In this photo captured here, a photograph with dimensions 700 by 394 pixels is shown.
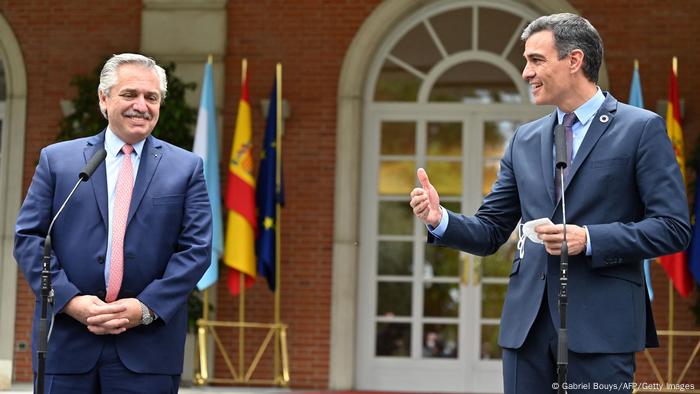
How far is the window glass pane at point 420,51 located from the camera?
9.20 metres

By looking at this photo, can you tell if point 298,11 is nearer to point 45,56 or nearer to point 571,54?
point 45,56

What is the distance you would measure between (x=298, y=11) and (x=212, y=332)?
261cm

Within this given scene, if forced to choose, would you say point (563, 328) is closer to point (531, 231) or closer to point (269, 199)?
point (531, 231)

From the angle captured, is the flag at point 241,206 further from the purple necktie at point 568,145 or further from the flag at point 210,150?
the purple necktie at point 568,145

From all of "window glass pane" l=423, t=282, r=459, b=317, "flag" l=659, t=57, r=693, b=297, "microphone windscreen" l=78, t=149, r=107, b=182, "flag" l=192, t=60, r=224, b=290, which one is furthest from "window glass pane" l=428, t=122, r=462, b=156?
"microphone windscreen" l=78, t=149, r=107, b=182

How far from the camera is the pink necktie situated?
3.43 metres

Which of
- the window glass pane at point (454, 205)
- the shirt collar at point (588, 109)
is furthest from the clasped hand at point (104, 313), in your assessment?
the window glass pane at point (454, 205)

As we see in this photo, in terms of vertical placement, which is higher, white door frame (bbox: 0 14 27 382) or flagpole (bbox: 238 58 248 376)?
white door frame (bbox: 0 14 27 382)

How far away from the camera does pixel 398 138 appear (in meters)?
9.23

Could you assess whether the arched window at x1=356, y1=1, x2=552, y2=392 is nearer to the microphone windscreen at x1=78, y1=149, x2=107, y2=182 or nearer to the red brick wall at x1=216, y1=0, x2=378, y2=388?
the red brick wall at x1=216, y1=0, x2=378, y2=388

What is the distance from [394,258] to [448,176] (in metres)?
0.78

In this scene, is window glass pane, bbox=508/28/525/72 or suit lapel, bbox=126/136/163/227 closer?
suit lapel, bbox=126/136/163/227

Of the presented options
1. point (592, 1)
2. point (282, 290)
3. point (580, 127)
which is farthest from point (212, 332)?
point (580, 127)

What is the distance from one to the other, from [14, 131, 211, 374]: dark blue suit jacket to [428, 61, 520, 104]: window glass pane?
18.9ft
